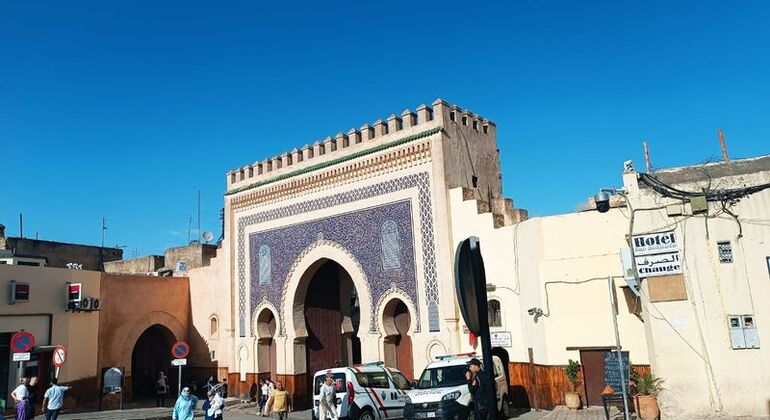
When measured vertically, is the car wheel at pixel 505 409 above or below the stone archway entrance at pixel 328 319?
below

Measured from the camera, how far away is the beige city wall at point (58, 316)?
55.2ft

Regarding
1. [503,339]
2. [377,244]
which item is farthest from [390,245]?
[503,339]

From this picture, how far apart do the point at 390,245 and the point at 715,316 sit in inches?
323

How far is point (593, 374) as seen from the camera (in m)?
12.8

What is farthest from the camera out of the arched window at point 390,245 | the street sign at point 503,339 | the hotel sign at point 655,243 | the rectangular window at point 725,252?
the arched window at point 390,245

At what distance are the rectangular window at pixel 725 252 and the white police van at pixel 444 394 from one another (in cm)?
455

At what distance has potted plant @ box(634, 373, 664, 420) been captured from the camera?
10805mm

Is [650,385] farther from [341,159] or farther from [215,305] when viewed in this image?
[215,305]

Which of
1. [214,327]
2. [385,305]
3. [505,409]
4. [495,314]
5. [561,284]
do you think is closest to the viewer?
[505,409]

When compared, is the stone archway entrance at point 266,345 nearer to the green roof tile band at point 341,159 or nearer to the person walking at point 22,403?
the green roof tile band at point 341,159

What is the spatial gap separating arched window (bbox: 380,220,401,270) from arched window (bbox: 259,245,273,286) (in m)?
4.88

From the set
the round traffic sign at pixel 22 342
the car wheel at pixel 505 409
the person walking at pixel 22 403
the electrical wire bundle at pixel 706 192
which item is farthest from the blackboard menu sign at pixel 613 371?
the round traffic sign at pixel 22 342

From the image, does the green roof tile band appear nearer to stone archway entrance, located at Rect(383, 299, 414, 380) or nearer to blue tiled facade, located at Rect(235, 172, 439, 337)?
blue tiled facade, located at Rect(235, 172, 439, 337)

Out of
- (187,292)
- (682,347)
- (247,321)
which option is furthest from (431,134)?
(187,292)
